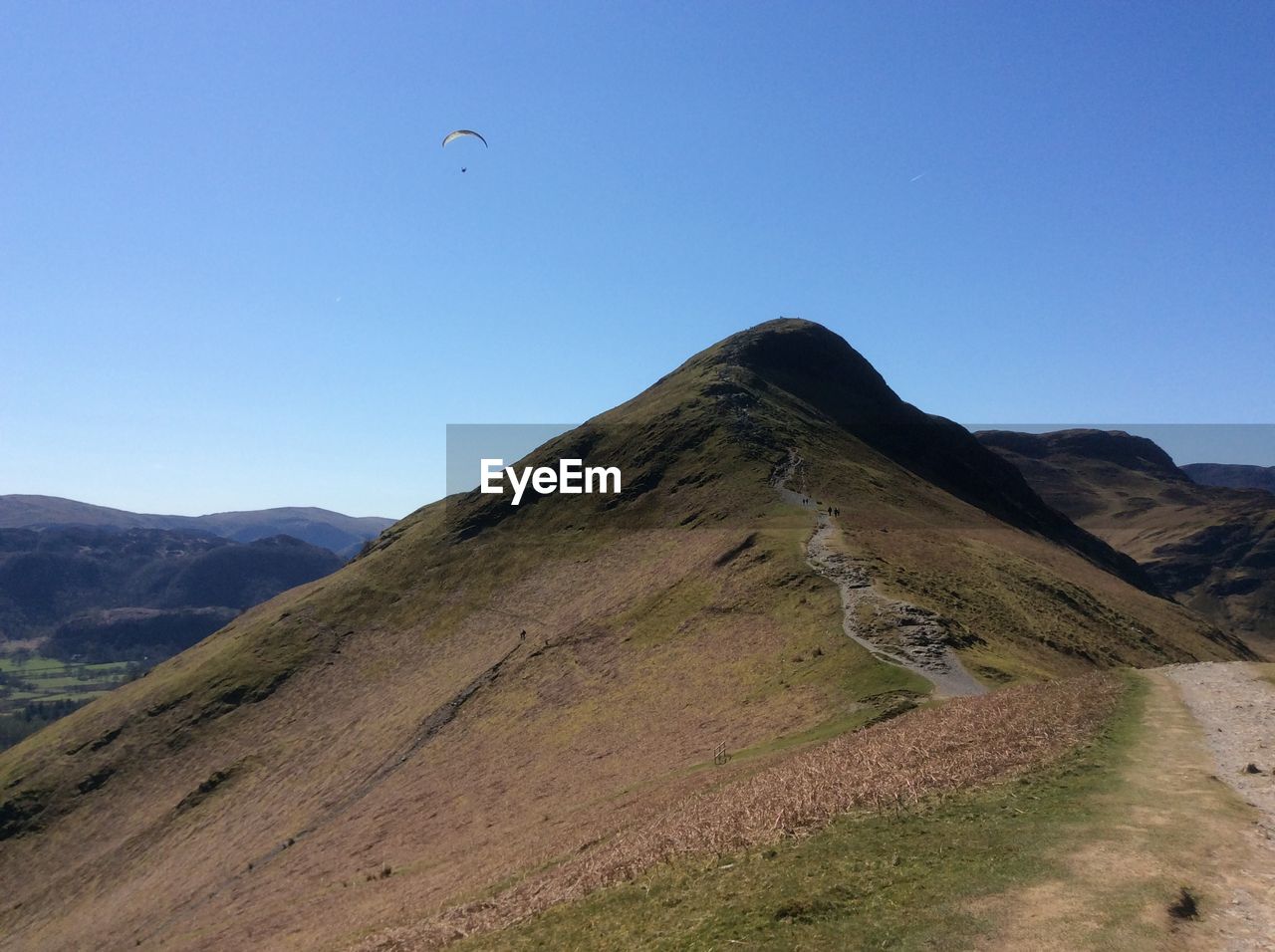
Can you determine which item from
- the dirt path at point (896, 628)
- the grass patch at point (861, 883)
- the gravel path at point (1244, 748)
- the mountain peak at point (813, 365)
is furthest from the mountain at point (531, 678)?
the mountain peak at point (813, 365)

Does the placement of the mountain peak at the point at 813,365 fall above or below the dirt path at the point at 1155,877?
above

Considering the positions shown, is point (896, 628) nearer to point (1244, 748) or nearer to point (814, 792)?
point (1244, 748)

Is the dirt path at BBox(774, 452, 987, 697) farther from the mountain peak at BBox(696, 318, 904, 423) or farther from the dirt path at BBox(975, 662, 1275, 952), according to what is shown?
the mountain peak at BBox(696, 318, 904, 423)

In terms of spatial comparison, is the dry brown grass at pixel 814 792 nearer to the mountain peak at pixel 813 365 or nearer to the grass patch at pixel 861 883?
the grass patch at pixel 861 883

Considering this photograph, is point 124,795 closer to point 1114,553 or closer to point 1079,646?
point 1079,646

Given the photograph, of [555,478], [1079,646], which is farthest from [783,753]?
[555,478]

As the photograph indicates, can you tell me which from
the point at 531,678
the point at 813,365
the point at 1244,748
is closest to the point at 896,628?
the point at 1244,748
